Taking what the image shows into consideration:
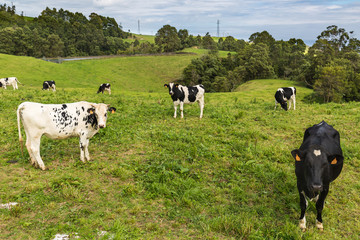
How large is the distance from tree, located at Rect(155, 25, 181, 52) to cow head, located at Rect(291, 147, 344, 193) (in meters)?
103

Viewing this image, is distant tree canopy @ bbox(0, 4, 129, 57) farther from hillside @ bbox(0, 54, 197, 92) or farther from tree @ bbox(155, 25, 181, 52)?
hillside @ bbox(0, 54, 197, 92)

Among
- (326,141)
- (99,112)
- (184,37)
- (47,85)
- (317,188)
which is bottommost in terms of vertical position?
→ (317,188)

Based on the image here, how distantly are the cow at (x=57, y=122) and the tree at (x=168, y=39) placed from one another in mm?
99385

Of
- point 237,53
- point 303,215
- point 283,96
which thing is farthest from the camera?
point 237,53

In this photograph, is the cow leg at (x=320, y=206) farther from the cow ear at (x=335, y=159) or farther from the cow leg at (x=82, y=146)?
the cow leg at (x=82, y=146)

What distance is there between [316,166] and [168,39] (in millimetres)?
107918

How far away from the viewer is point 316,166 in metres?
5.17

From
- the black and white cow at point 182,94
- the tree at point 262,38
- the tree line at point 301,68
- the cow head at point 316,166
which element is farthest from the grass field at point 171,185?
the tree at point 262,38

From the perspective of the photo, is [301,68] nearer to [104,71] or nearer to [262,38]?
[262,38]

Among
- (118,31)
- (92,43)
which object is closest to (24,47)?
(92,43)

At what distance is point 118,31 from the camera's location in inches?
5684

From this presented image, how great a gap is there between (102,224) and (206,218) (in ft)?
8.01

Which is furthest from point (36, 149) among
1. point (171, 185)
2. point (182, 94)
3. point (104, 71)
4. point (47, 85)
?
point (104, 71)

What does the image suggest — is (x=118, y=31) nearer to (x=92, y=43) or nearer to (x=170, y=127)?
(x=92, y=43)
